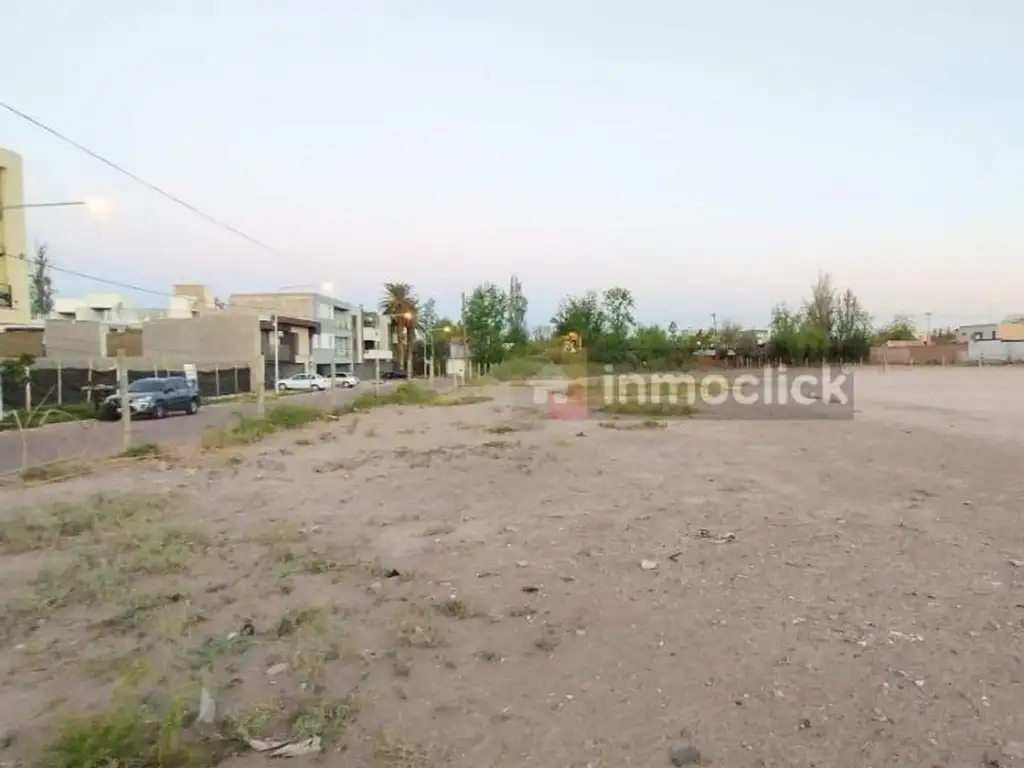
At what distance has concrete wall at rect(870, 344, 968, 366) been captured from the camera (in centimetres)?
7306

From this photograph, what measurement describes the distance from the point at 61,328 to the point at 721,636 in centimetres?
4895

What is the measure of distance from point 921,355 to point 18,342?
8089 cm

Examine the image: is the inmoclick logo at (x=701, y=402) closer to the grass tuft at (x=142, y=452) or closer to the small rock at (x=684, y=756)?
the grass tuft at (x=142, y=452)

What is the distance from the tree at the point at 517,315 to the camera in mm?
74312

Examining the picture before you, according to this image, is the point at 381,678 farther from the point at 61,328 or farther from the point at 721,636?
the point at 61,328

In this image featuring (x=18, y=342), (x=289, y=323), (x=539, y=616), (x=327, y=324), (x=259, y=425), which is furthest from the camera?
(x=327, y=324)

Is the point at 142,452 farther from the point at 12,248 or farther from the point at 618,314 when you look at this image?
the point at 618,314

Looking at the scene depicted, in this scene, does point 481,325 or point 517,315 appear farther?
point 517,315

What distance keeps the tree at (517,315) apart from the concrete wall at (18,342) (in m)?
42.8

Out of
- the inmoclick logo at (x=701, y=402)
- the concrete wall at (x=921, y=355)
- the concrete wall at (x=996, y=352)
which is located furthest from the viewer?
the concrete wall at (x=921, y=355)

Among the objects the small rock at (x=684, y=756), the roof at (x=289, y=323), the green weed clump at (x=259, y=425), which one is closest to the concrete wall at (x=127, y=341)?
the roof at (x=289, y=323)

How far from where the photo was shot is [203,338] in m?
46.1

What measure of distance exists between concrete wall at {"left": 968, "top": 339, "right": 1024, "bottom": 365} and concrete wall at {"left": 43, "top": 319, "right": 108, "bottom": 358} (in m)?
79.2

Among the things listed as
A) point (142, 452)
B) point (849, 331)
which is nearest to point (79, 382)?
point (142, 452)
